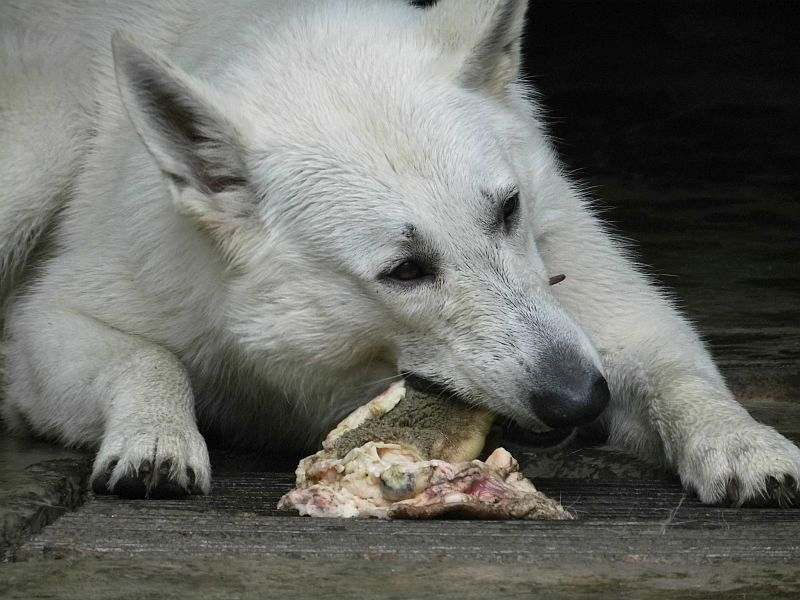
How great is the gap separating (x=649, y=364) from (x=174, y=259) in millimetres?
1516

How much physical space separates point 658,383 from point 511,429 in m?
0.60

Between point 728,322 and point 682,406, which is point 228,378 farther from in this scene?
point 728,322

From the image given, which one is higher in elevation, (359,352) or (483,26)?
(483,26)

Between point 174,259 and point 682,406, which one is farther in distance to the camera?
point 174,259

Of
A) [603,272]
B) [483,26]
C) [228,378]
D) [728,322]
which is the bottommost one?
[728,322]

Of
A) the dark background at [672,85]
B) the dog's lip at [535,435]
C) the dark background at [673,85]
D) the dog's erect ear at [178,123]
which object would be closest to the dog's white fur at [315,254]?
the dog's erect ear at [178,123]

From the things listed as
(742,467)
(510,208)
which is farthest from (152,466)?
(742,467)

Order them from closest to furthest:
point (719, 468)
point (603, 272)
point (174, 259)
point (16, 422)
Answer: point (719, 468)
point (174, 259)
point (603, 272)
point (16, 422)

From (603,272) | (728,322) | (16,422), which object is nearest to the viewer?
(603,272)

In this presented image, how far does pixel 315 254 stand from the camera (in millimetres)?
3676

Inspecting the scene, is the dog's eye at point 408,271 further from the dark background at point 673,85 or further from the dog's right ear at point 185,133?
the dark background at point 673,85

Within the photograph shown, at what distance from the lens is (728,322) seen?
5723 millimetres

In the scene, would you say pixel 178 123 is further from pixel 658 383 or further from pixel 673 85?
pixel 673 85

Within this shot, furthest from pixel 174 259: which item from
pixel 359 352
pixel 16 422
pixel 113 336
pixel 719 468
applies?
pixel 719 468
